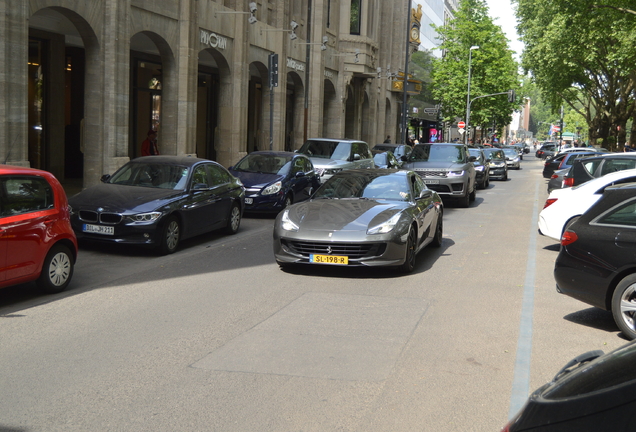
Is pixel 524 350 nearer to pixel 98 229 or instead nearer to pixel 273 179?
pixel 98 229

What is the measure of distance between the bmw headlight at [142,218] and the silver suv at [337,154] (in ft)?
37.7

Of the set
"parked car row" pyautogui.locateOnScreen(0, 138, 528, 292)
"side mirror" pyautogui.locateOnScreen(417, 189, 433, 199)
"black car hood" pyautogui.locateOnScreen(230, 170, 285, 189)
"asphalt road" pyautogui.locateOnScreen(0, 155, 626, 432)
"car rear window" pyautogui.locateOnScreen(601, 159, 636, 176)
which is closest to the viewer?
"asphalt road" pyautogui.locateOnScreen(0, 155, 626, 432)

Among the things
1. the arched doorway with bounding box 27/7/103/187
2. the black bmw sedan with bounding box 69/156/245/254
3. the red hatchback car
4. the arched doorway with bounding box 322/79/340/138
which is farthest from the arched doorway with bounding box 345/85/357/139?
the red hatchback car

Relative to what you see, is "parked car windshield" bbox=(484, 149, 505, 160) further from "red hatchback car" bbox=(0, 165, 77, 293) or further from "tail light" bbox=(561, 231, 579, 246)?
"red hatchback car" bbox=(0, 165, 77, 293)

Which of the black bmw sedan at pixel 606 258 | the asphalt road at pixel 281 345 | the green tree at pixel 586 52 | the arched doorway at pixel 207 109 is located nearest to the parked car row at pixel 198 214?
the asphalt road at pixel 281 345

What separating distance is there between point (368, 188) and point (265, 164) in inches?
289

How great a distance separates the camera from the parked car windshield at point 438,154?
2283 centimetres

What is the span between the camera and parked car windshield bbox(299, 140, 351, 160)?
23.6 meters

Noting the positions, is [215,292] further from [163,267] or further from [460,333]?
[460,333]

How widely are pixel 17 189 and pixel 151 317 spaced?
2.22m

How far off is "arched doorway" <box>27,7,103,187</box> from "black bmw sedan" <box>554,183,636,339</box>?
1442 cm

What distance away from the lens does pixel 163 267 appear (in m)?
10.7

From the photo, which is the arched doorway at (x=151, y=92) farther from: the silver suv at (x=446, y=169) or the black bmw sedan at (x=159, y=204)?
the black bmw sedan at (x=159, y=204)

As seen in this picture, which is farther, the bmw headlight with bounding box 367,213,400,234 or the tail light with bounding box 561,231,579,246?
the bmw headlight with bounding box 367,213,400,234
